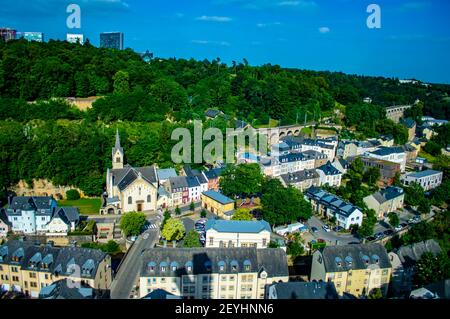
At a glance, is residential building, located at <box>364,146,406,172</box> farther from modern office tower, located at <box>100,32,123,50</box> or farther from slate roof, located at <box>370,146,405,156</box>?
modern office tower, located at <box>100,32,123,50</box>

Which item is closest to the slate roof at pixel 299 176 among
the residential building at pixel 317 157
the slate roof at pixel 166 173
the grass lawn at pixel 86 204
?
the residential building at pixel 317 157

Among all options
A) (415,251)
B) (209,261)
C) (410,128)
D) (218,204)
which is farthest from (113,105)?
(410,128)

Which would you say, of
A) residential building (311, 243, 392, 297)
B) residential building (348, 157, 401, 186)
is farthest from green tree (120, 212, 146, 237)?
residential building (348, 157, 401, 186)

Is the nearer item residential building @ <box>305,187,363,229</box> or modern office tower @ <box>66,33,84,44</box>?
residential building @ <box>305,187,363,229</box>

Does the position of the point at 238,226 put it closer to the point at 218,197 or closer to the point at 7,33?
the point at 218,197
